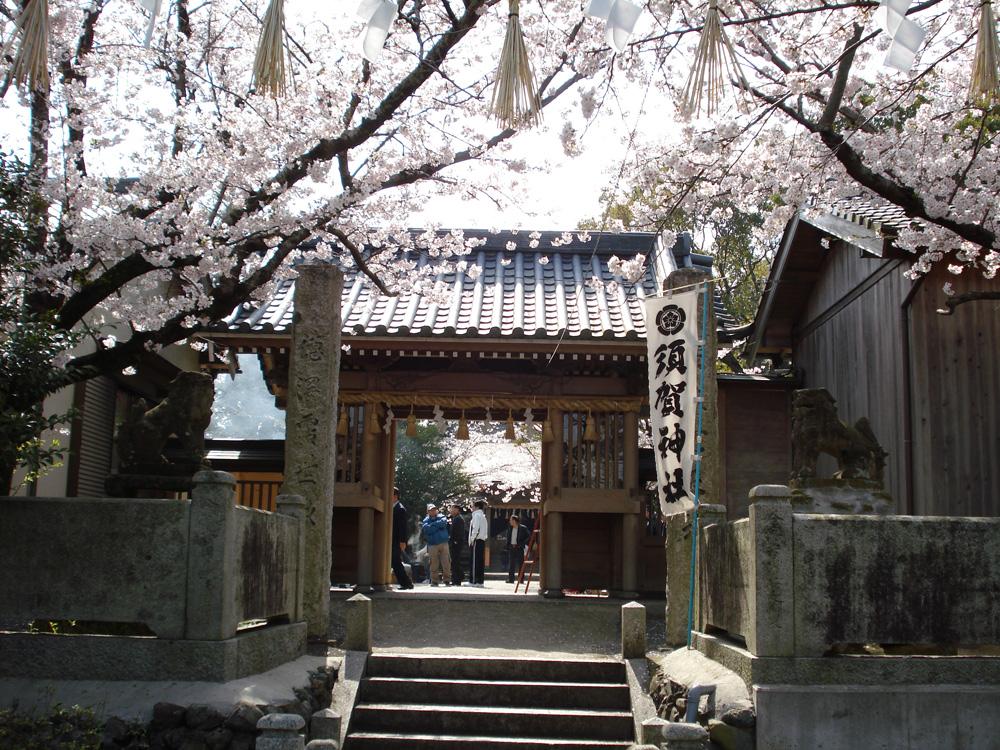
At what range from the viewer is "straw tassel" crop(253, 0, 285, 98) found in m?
4.93

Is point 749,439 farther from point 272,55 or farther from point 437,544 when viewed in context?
point 272,55

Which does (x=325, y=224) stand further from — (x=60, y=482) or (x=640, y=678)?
(x=60, y=482)

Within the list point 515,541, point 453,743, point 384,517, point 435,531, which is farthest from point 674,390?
A: point 515,541

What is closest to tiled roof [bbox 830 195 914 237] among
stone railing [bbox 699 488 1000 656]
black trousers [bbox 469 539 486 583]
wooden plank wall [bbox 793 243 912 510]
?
wooden plank wall [bbox 793 243 912 510]

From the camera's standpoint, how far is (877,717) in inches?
262

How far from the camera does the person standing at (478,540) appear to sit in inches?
800

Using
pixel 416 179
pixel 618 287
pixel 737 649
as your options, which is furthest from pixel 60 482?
pixel 737 649

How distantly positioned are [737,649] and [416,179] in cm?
519

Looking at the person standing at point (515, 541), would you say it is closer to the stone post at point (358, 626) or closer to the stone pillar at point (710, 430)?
the stone post at point (358, 626)

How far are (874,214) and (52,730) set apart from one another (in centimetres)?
1015

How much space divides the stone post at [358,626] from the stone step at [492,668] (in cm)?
18

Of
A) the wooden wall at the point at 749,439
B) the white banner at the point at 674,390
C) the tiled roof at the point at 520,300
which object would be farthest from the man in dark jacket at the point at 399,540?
the white banner at the point at 674,390

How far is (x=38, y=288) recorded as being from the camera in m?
8.63

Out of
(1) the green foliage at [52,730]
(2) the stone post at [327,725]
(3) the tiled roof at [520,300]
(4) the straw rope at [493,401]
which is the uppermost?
(3) the tiled roof at [520,300]
